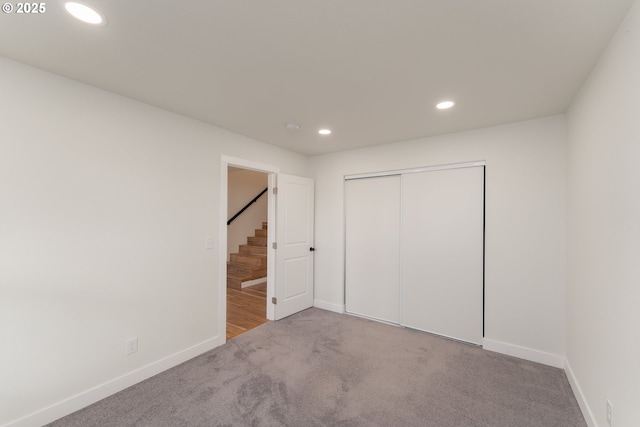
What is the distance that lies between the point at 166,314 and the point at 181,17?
7.76ft

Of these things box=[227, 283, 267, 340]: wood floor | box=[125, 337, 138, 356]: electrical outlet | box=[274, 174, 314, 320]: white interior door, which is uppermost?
box=[274, 174, 314, 320]: white interior door

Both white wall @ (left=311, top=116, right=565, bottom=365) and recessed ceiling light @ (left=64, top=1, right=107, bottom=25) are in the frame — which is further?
white wall @ (left=311, top=116, right=565, bottom=365)

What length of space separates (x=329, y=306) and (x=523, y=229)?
2693mm

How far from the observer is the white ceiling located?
4.24 feet

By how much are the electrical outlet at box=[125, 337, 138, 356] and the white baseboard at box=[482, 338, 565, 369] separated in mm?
3421

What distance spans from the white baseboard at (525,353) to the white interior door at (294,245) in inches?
93.7

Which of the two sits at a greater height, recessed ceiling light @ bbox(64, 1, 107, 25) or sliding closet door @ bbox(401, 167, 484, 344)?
recessed ceiling light @ bbox(64, 1, 107, 25)

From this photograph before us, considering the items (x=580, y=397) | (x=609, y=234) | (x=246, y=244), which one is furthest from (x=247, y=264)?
(x=609, y=234)

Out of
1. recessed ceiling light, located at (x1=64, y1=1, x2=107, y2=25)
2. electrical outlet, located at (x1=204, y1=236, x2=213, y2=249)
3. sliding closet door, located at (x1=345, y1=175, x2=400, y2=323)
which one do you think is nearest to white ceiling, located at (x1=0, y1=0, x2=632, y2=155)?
recessed ceiling light, located at (x1=64, y1=1, x2=107, y2=25)

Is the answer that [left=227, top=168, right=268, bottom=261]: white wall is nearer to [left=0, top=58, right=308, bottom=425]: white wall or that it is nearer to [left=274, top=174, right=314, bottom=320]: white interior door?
[left=274, top=174, right=314, bottom=320]: white interior door

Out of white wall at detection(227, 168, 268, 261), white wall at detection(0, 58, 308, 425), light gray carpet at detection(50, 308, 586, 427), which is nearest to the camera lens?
white wall at detection(0, 58, 308, 425)

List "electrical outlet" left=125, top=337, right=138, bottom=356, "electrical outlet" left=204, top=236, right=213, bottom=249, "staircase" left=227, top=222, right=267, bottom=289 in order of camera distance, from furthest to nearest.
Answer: "staircase" left=227, top=222, right=267, bottom=289, "electrical outlet" left=204, top=236, right=213, bottom=249, "electrical outlet" left=125, top=337, right=138, bottom=356

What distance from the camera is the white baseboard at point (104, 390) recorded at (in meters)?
1.75

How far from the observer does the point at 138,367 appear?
2273mm
